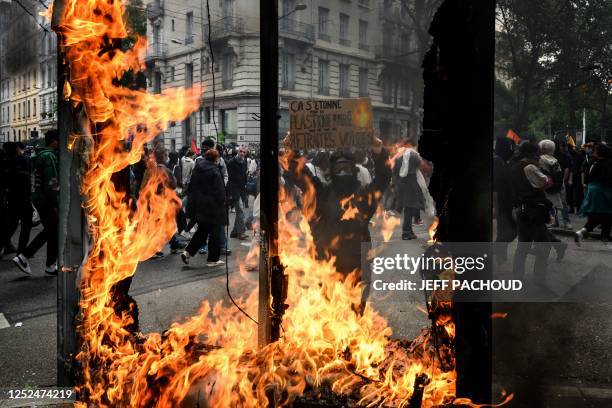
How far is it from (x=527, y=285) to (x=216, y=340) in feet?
15.6

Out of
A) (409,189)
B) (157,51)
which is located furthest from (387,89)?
(409,189)

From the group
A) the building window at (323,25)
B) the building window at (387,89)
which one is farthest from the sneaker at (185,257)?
the building window at (323,25)

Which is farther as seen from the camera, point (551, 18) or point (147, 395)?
point (551, 18)

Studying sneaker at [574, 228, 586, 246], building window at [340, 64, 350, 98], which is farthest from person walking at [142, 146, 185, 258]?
building window at [340, 64, 350, 98]

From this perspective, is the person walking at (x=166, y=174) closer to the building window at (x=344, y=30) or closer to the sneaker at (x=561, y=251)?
the sneaker at (x=561, y=251)

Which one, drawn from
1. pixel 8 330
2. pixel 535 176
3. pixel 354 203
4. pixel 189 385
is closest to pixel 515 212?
pixel 535 176

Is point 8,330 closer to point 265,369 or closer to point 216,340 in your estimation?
point 216,340

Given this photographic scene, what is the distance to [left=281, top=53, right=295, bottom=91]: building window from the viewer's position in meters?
29.6

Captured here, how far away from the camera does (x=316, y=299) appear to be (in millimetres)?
4102

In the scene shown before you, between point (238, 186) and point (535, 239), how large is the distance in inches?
256

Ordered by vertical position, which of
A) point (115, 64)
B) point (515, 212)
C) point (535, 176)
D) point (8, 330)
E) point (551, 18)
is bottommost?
point (8, 330)

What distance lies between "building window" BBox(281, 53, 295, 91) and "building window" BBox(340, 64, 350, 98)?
9.35 feet

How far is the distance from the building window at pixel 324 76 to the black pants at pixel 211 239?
21.8 meters

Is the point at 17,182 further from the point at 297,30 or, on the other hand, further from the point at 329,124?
the point at 297,30
